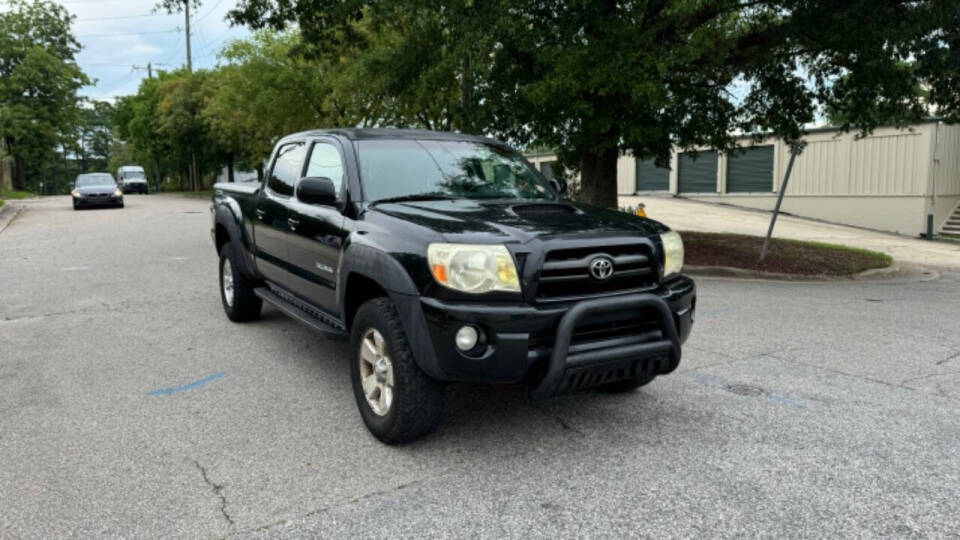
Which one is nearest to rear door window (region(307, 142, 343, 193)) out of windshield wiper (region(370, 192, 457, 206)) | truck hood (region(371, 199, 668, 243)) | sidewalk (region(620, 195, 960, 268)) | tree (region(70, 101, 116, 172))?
windshield wiper (region(370, 192, 457, 206))

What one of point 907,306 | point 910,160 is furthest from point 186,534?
point 910,160

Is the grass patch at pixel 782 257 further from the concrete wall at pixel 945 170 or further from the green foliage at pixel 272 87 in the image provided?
the green foliage at pixel 272 87

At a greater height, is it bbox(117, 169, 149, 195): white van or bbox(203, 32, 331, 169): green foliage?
bbox(203, 32, 331, 169): green foliage

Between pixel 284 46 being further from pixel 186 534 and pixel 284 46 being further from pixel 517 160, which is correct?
pixel 186 534

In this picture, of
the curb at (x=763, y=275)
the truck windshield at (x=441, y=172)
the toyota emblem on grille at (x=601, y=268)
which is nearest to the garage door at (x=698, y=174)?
the curb at (x=763, y=275)

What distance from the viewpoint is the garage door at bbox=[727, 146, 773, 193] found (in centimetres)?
2856

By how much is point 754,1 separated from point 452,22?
15.6 ft

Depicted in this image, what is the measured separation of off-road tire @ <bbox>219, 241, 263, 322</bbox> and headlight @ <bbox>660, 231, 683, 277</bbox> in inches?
161

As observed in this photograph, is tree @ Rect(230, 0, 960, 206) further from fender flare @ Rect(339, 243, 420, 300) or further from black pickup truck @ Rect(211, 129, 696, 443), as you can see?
fender flare @ Rect(339, 243, 420, 300)

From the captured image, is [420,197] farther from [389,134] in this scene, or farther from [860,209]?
[860,209]

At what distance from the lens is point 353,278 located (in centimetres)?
419

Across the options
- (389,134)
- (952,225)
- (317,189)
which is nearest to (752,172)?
(952,225)

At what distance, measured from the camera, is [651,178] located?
34.1m

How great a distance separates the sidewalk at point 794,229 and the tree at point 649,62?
4.74m
